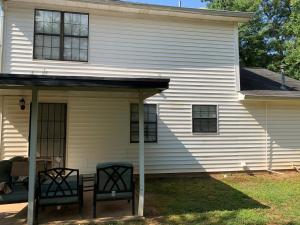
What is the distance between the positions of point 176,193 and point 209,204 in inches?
55.0

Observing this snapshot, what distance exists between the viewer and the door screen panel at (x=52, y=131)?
1013 cm

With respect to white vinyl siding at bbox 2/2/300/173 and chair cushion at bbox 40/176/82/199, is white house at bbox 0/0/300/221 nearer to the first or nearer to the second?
white vinyl siding at bbox 2/2/300/173

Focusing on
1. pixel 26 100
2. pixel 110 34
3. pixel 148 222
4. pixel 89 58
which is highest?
pixel 110 34

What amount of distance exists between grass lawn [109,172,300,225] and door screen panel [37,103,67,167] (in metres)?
2.89

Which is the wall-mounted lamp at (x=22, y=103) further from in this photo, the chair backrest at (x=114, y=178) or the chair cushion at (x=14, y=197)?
the chair backrest at (x=114, y=178)

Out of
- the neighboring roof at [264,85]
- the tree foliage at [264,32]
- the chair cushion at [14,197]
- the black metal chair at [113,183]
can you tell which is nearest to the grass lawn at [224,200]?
the black metal chair at [113,183]

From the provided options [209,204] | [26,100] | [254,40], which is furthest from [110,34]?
[254,40]

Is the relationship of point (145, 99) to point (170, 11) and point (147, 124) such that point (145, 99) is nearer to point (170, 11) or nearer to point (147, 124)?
point (147, 124)

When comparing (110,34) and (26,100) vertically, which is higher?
(110,34)

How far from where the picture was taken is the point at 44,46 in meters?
10.1

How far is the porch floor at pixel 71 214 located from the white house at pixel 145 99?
3.12 meters

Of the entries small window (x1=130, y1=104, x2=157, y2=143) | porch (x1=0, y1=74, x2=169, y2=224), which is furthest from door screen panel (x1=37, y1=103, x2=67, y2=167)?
porch (x1=0, y1=74, x2=169, y2=224)

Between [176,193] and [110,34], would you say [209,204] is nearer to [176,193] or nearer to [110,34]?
[176,193]

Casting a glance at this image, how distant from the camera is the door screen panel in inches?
399
